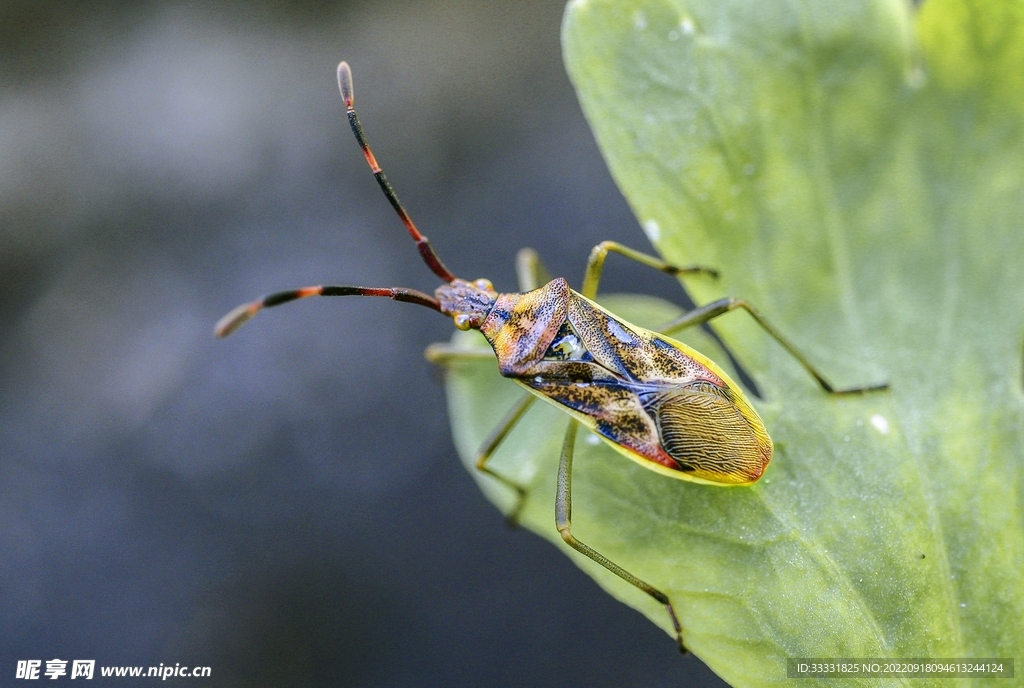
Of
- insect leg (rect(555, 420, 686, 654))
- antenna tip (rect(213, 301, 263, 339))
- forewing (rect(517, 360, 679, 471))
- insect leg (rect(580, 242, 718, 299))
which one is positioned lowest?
insect leg (rect(555, 420, 686, 654))

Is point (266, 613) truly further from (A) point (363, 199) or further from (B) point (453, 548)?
(A) point (363, 199)

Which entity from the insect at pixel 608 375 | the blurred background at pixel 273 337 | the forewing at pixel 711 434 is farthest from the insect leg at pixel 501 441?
the blurred background at pixel 273 337

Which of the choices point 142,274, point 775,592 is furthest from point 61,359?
point 775,592

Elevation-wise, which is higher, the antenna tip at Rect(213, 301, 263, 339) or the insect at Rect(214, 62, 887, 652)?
the antenna tip at Rect(213, 301, 263, 339)

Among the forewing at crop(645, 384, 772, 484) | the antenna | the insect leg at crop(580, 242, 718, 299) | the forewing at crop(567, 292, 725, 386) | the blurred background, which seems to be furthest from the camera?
the blurred background

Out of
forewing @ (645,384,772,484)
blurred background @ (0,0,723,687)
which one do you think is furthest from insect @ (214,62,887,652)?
blurred background @ (0,0,723,687)

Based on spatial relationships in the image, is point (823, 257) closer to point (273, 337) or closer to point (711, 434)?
point (711, 434)

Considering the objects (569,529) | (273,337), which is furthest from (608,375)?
(273,337)

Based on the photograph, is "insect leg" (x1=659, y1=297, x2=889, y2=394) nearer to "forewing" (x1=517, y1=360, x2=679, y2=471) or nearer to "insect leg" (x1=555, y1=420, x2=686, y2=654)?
"forewing" (x1=517, y1=360, x2=679, y2=471)
